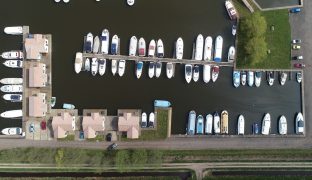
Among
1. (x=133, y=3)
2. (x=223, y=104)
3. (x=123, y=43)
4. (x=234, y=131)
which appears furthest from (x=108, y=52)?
(x=234, y=131)

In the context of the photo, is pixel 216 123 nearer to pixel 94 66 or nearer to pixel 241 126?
pixel 241 126

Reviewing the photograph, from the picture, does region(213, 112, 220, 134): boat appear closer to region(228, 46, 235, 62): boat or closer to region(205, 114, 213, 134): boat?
region(205, 114, 213, 134): boat

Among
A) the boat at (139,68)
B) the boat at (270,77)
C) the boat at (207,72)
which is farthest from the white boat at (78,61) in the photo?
the boat at (270,77)

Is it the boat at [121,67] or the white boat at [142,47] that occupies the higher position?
the white boat at [142,47]

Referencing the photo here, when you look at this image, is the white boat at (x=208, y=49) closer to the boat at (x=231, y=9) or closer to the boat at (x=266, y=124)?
the boat at (x=231, y=9)

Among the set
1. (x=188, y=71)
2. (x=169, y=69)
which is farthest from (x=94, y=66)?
(x=188, y=71)

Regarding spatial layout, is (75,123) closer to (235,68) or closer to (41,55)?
(41,55)
